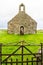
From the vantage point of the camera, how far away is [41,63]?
437 inches

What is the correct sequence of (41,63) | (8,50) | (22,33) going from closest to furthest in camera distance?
(41,63) → (8,50) → (22,33)

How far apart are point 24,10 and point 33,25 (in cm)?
302

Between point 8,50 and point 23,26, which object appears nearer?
point 8,50

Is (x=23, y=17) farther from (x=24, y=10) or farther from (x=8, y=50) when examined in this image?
(x=8, y=50)

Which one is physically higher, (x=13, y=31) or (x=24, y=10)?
(x=24, y=10)

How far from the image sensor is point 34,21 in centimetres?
4203

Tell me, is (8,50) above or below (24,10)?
below

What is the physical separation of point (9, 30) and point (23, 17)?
10.6 feet

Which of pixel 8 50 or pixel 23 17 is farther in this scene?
pixel 23 17

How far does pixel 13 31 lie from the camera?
41531 mm

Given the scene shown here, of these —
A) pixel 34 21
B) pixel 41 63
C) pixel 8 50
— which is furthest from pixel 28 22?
pixel 41 63

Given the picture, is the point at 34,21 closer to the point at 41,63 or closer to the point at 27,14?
the point at 27,14

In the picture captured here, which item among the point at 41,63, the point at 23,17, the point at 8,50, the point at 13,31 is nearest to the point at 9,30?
the point at 13,31

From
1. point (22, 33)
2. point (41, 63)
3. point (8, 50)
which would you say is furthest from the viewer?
point (22, 33)
